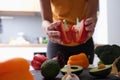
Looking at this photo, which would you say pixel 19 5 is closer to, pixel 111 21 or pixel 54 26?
pixel 111 21

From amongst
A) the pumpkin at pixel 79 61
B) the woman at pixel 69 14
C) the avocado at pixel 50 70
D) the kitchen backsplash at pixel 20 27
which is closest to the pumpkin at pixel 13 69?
the avocado at pixel 50 70

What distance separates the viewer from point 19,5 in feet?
7.89

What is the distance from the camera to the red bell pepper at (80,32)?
700mm

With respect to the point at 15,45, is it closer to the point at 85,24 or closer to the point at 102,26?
the point at 102,26

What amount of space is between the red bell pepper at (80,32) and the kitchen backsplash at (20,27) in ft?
6.26

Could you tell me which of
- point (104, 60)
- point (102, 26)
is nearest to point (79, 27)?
point (104, 60)

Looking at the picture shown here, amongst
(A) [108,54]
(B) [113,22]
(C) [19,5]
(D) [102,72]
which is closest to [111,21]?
(B) [113,22]

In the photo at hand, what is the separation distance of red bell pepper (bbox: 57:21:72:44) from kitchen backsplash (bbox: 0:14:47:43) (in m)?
1.90

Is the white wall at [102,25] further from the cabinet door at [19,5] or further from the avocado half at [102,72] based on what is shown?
the avocado half at [102,72]

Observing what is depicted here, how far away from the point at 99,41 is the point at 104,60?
164cm

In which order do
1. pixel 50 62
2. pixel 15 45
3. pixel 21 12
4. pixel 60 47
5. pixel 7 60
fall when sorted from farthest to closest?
pixel 21 12
pixel 15 45
pixel 60 47
pixel 50 62
pixel 7 60

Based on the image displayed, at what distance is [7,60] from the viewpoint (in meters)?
0.44

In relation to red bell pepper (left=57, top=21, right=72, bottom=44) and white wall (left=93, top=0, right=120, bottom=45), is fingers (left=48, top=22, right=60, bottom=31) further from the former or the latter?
white wall (left=93, top=0, right=120, bottom=45)

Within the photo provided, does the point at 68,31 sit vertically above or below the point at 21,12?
below
